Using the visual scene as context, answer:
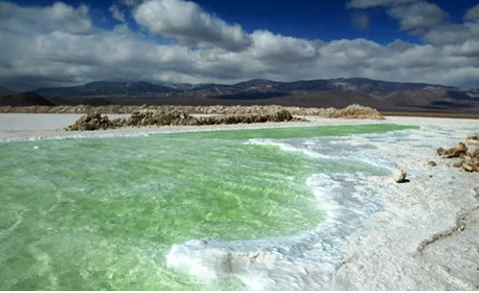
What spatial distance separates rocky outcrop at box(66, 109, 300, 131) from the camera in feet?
46.4

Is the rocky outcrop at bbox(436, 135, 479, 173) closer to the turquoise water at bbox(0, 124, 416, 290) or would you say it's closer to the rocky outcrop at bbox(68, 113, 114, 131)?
the turquoise water at bbox(0, 124, 416, 290)

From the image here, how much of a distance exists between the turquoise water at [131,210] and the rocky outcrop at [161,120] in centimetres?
571

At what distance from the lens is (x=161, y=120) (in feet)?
56.5

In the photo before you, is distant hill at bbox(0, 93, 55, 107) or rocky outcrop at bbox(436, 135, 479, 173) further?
distant hill at bbox(0, 93, 55, 107)

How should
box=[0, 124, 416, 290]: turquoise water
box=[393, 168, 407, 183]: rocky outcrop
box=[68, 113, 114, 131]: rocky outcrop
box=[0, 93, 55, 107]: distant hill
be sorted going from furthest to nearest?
box=[0, 93, 55, 107]: distant hill → box=[68, 113, 114, 131]: rocky outcrop → box=[393, 168, 407, 183]: rocky outcrop → box=[0, 124, 416, 290]: turquoise water

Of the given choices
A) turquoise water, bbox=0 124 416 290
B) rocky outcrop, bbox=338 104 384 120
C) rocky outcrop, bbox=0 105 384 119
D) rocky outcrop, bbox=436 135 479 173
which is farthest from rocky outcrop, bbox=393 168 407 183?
rocky outcrop, bbox=338 104 384 120

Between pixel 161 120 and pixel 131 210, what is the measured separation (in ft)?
43.0

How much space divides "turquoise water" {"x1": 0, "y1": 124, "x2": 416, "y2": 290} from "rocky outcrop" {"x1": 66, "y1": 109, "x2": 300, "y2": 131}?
571 centimetres

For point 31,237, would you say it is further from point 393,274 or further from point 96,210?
point 393,274

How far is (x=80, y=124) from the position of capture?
13.8m

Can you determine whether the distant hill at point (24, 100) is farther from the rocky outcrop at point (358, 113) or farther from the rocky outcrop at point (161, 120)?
the rocky outcrop at point (358, 113)

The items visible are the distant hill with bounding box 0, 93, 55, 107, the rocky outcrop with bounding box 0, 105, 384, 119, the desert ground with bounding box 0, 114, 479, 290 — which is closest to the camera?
the desert ground with bounding box 0, 114, 479, 290

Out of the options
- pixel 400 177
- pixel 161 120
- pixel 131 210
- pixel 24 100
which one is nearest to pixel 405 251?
pixel 400 177

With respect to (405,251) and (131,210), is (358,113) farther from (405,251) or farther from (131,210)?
(405,251)
